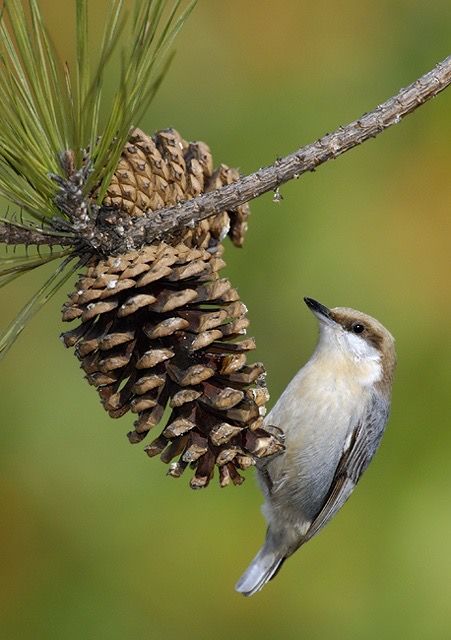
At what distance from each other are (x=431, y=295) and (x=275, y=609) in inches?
44.7

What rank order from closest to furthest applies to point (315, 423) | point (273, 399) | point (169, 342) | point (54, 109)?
point (54, 109)
point (169, 342)
point (315, 423)
point (273, 399)

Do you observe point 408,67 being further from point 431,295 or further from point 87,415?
point 87,415

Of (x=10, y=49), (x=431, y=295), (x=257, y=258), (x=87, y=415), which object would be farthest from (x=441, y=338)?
(x=10, y=49)

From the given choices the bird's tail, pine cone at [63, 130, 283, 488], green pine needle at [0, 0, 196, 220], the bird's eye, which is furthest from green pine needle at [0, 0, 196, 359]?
the bird's tail

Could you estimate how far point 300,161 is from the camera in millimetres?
1470

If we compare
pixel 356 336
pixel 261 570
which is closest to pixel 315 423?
pixel 356 336

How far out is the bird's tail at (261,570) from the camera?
2.89 m

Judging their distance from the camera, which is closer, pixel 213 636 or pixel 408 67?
pixel 213 636

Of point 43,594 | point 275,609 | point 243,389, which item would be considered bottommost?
point 43,594

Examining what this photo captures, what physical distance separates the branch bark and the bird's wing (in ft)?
4.85

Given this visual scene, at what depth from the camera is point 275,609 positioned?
9.91ft

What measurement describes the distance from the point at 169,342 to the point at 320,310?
4.39 ft

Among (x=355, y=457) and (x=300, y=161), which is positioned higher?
(x=300, y=161)

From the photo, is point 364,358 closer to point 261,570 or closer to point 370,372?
point 370,372
